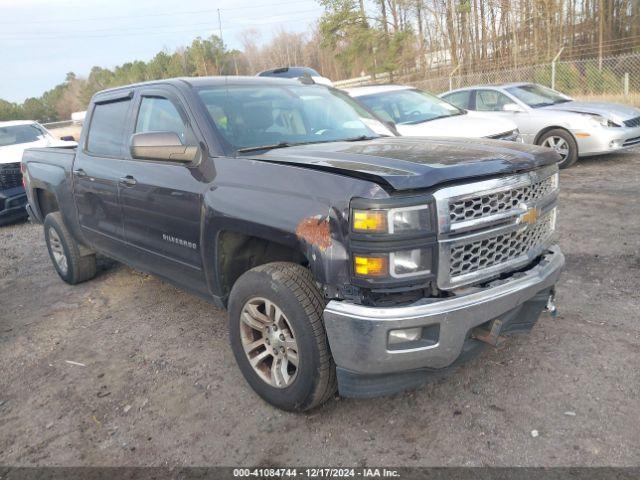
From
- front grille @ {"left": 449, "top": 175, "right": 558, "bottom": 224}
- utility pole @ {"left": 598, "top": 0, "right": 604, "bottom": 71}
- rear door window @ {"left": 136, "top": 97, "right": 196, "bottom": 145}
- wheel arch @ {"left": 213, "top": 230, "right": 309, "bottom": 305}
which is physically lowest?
wheel arch @ {"left": 213, "top": 230, "right": 309, "bottom": 305}

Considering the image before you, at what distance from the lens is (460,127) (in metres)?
7.40

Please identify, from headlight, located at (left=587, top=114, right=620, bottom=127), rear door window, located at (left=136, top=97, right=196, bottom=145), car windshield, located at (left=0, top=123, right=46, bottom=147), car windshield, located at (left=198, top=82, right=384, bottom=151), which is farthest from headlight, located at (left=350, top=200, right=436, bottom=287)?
car windshield, located at (left=0, top=123, right=46, bottom=147)

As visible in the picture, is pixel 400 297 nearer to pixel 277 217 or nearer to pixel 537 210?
pixel 277 217

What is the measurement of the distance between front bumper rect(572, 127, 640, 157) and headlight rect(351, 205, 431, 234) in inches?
290

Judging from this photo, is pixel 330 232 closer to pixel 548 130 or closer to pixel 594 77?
pixel 548 130

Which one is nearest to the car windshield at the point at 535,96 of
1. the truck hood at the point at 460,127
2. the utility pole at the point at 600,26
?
the truck hood at the point at 460,127

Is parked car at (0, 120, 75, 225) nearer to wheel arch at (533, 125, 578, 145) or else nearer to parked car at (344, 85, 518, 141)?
parked car at (344, 85, 518, 141)

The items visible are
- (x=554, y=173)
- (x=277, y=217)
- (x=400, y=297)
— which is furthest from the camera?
(x=554, y=173)

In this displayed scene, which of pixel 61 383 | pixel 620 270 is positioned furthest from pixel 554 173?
pixel 61 383

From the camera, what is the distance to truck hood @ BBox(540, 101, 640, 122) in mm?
8492

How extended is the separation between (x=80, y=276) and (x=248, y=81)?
2.89 meters

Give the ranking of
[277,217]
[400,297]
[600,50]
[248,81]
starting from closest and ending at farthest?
[400,297] → [277,217] → [248,81] → [600,50]

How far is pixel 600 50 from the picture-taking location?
1689 centimetres

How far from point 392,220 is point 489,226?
0.54 meters
